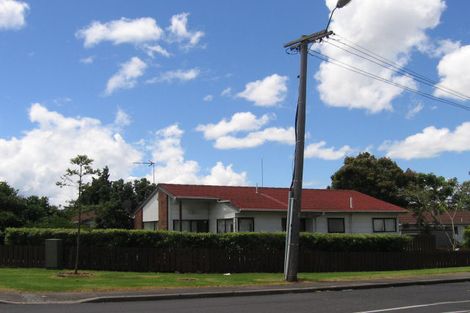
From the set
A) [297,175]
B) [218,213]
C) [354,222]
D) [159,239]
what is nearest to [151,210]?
[218,213]

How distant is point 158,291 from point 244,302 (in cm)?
305

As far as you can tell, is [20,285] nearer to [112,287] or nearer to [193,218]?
[112,287]

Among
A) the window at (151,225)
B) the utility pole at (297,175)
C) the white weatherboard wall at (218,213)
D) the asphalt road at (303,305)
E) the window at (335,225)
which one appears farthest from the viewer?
the window at (151,225)

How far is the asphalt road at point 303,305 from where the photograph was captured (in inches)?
526

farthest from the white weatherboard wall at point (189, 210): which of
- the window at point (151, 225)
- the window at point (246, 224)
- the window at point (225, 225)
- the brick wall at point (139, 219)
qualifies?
the brick wall at point (139, 219)

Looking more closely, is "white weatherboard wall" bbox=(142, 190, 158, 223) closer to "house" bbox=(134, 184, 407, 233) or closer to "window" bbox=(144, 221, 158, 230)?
"house" bbox=(134, 184, 407, 233)

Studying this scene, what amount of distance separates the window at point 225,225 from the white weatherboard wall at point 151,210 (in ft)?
16.0

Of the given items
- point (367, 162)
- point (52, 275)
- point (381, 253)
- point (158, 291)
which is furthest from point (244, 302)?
point (367, 162)

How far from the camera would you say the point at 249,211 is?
117 ft

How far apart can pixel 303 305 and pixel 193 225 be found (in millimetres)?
24032

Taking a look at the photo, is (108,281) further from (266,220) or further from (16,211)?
(16,211)

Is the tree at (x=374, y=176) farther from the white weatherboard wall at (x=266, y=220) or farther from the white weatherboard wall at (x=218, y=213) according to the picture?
the white weatherboard wall at (x=218, y=213)

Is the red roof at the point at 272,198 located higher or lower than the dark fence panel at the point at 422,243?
higher

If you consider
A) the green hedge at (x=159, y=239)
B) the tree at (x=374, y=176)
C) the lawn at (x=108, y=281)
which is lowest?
the lawn at (x=108, y=281)
